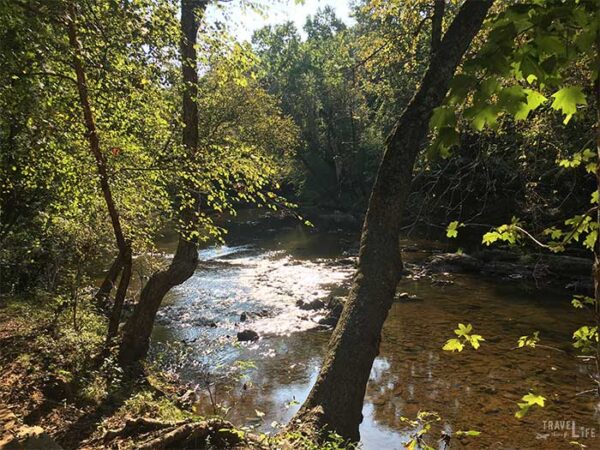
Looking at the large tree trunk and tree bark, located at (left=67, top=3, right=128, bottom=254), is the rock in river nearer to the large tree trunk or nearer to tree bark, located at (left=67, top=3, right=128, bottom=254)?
the large tree trunk

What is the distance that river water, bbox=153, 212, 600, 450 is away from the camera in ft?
25.0

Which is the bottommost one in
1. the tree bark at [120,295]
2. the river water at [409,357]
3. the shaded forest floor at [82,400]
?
the river water at [409,357]

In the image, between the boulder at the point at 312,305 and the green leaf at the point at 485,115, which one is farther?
the boulder at the point at 312,305

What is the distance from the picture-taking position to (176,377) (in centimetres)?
924

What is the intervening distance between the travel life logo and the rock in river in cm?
678

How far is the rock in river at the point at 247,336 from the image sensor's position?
11.8 meters

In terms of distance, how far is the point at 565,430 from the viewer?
7.39 metres

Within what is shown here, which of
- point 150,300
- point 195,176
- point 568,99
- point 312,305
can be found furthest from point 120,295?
point 312,305

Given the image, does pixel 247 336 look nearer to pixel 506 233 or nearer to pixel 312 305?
pixel 312 305

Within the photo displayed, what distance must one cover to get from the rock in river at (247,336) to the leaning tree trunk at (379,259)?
7069 mm

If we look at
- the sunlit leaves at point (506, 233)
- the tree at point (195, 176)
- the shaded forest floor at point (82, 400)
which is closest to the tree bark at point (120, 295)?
the shaded forest floor at point (82, 400)

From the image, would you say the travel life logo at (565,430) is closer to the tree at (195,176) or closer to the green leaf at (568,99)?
the tree at (195,176)

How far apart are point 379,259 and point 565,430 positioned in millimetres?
5104

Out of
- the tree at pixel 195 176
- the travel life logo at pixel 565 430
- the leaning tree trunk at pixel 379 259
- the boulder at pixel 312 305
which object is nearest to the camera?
the leaning tree trunk at pixel 379 259
